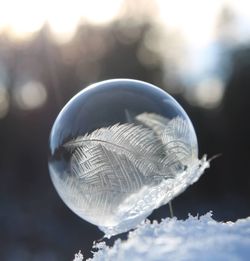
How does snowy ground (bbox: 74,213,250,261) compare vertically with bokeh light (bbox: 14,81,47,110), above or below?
below

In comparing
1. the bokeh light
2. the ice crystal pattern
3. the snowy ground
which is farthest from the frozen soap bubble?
the bokeh light

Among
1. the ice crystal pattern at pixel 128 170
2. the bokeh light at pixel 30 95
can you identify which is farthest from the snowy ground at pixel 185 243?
the bokeh light at pixel 30 95

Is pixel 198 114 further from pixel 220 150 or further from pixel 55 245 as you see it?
pixel 55 245

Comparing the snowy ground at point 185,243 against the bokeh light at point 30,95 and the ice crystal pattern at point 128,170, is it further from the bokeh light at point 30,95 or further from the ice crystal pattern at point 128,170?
the bokeh light at point 30,95

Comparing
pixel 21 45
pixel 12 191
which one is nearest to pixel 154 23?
pixel 21 45

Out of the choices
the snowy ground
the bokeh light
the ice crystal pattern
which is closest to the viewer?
the snowy ground

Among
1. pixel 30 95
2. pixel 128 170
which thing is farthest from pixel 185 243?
pixel 30 95

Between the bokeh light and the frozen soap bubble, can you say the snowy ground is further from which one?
the bokeh light

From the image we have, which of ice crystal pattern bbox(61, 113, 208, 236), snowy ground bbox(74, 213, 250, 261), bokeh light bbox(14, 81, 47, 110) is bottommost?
snowy ground bbox(74, 213, 250, 261)

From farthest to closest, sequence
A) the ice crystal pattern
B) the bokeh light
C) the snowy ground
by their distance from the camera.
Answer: the bokeh light → the ice crystal pattern → the snowy ground

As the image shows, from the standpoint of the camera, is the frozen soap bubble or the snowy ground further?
the frozen soap bubble
